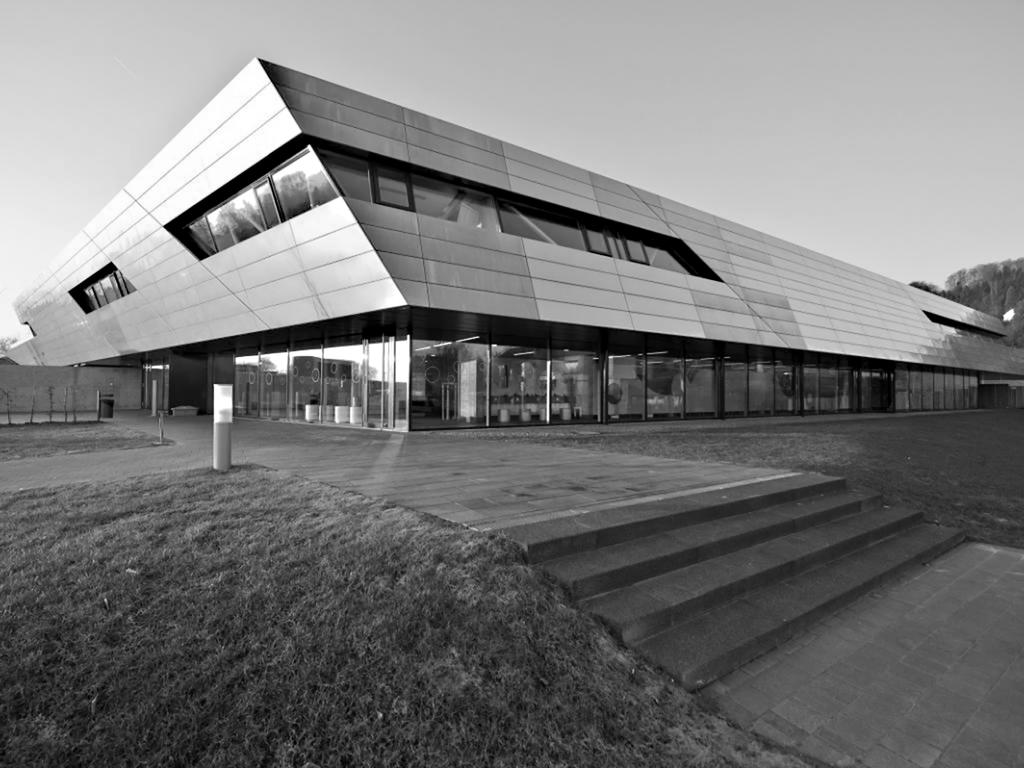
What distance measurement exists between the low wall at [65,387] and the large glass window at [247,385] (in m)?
10.2

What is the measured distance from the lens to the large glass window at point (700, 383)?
2550cm

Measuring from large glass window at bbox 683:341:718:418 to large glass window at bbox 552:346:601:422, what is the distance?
19.7 ft

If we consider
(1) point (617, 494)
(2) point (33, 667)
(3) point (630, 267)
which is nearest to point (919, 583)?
(1) point (617, 494)

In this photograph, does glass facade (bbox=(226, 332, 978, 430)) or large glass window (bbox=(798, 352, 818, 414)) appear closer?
glass facade (bbox=(226, 332, 978, 430))

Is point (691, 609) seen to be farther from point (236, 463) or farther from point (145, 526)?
point (236, 463)

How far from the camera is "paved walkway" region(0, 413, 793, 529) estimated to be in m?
5.68

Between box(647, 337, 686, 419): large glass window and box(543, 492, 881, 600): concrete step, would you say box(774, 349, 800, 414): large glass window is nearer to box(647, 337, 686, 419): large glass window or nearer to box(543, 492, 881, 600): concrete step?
box(647, 337, 686, 419): large glass window

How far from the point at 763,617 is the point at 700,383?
23.6m

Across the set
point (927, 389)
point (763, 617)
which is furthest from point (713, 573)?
point (927, 389)

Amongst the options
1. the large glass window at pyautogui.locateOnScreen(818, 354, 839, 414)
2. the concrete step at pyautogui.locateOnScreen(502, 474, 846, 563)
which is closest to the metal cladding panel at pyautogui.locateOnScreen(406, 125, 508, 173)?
the concrete step at pyautogui.locateOnScreen(502, 474, 846, 563)

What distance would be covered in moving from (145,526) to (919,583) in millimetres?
7676

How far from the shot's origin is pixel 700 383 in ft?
85.9

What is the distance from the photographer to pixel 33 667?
2572mm

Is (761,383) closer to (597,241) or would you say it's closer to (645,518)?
(597,241)
